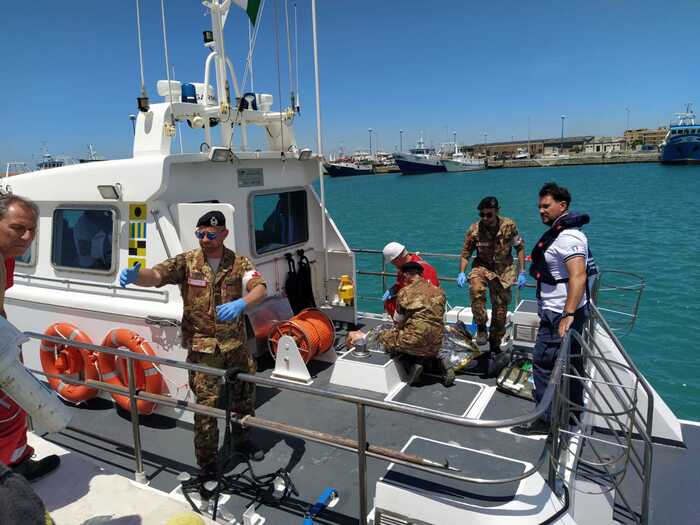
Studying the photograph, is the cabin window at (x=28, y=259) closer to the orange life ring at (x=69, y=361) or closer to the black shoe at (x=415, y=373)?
the orange life ring at (x=69, y=361)

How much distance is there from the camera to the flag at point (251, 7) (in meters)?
5.22

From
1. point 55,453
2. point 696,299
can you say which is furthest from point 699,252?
point 55,453

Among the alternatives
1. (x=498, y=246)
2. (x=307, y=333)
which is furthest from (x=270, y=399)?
(x=498, y=246)

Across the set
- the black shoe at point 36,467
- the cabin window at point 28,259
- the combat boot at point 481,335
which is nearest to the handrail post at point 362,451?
the black shoe at point 36,467

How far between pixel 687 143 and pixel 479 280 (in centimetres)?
9077

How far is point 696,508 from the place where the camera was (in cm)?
391

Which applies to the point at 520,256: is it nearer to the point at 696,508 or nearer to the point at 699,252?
the point at 696,508

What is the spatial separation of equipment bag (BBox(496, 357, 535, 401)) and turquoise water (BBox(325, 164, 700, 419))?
15.5 feet

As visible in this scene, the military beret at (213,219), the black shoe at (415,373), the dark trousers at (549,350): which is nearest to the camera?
the military beret at (213,219)

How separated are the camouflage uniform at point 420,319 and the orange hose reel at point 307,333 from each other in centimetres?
84

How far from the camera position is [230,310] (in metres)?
3.30

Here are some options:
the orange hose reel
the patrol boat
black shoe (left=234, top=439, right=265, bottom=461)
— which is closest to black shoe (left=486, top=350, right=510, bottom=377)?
the patrol boat

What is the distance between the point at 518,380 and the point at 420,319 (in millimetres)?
1144

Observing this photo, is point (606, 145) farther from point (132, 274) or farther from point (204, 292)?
point (132, 274)
